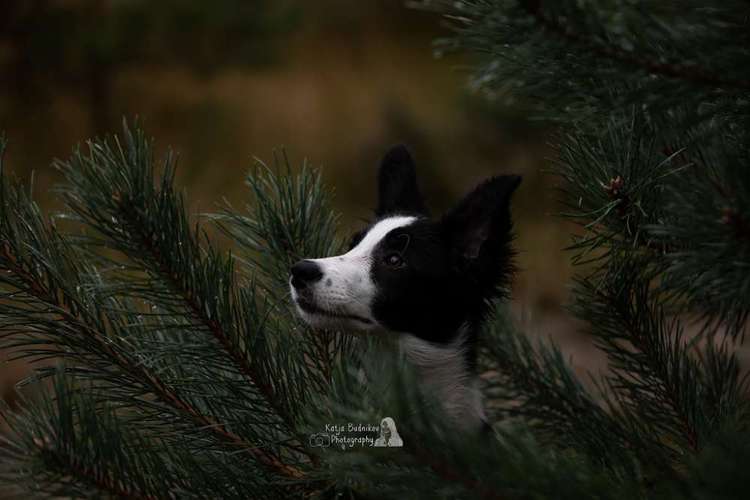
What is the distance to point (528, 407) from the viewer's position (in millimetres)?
760

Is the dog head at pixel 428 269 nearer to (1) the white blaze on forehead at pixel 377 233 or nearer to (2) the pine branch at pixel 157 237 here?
(1) the white blaze on forehead at pixel 377 233

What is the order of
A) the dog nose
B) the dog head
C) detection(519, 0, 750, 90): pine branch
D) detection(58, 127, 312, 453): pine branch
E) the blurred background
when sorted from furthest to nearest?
1. the blurred background
2. the dog head
3. the dog nose
4. detection(58, 127, 312, 453): pine branch
5. detection(519, 0, 750, 90): pine branch

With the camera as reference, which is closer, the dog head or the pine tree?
the pine tree

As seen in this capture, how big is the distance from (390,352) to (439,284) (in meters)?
0.27

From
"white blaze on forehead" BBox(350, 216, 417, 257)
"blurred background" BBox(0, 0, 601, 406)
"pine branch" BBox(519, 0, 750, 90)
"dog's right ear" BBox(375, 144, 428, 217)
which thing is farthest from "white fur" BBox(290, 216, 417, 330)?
"blurred background" BBox(0, 0, 601, 406)

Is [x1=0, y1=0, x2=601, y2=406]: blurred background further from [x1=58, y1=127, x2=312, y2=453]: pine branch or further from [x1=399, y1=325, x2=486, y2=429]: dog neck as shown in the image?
[x1=58, y1=127, x2=312, y2=453]: pine branch

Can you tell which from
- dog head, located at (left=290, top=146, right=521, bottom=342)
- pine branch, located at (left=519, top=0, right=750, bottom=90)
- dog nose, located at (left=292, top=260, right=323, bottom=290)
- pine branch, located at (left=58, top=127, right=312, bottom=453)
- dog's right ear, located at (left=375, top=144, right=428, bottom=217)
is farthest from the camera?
dog's right ear, located at (left=375, top=144, right=428, bottom=217)

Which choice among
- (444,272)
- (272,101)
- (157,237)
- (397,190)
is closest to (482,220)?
(444,272)

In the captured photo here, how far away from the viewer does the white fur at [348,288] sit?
0.69 meters

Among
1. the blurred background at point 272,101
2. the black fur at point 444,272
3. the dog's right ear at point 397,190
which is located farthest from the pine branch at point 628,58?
the blurred background at point 272,101

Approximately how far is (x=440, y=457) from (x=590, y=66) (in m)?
0.24

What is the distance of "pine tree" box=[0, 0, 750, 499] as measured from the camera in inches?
15.7

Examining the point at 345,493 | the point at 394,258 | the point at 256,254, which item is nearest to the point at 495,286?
the point at 394,258

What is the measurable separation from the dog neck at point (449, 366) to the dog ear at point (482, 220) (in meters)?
0.10
